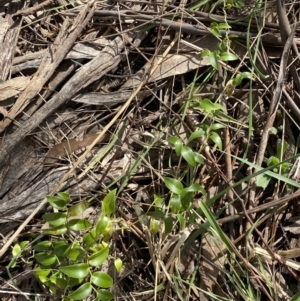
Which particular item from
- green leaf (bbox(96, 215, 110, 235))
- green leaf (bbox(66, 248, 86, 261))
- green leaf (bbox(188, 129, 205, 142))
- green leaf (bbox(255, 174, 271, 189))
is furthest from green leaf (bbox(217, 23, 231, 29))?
green leaf (bbox(66, 248, 86, 261))

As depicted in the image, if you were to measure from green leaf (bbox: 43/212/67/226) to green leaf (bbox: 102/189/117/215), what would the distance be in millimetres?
131

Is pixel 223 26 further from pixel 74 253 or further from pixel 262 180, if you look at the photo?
pixel 74 253

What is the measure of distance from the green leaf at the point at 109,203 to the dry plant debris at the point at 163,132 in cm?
10

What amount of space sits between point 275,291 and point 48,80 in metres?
1.03

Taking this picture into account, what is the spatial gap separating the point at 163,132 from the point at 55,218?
1.51 feet

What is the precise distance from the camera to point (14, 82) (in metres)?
1.74

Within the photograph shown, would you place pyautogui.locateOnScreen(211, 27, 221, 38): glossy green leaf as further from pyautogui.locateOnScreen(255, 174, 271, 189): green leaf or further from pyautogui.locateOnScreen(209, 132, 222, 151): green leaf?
pyautogui.locateOnScreen(255, 174, 271, 189): green leaf

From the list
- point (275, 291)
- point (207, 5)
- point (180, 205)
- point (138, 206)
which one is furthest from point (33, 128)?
point (275, 291)

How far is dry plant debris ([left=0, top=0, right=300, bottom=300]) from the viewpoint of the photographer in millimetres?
1608

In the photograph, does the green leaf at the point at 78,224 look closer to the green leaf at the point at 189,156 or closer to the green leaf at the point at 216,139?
the green leaf at the point at 189,156

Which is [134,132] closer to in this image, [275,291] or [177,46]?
[177,46]

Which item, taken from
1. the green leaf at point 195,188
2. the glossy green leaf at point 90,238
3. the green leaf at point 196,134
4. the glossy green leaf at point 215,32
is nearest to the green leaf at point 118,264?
the glossy green leaf at point 90,238

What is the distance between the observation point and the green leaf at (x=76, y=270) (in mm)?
1496

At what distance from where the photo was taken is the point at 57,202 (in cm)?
158
